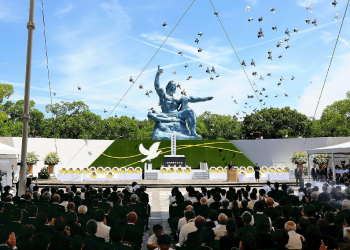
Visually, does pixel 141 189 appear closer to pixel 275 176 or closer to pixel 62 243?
pixel 62 243

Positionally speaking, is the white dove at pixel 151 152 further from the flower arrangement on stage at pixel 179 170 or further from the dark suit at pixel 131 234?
the dark suit at pixel 131 234

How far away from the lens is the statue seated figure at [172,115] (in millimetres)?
36719

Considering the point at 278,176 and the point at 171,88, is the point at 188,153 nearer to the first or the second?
the point at 171,88

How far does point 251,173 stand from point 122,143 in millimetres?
13331

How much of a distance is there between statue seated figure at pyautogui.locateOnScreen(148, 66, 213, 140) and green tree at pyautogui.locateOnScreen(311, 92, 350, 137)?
1855 centimetres

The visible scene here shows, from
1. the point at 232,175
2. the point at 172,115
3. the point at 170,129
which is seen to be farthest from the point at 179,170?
the point at 172,115

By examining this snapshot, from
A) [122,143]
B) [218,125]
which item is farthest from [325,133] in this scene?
[122,143]

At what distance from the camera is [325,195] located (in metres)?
8.28

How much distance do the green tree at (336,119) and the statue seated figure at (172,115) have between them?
18.5m

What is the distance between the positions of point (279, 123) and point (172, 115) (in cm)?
2624

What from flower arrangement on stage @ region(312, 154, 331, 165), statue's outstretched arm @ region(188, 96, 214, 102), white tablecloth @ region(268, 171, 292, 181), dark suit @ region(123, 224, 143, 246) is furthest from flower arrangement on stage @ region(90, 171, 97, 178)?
dark suit @ region(123, 224, 143, 246)

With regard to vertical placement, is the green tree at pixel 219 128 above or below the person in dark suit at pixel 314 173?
above

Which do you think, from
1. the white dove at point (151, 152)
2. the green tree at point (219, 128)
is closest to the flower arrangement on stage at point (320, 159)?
the white dove at point (151, 152)

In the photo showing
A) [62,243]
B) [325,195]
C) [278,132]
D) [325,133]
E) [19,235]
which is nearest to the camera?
[62,243]
